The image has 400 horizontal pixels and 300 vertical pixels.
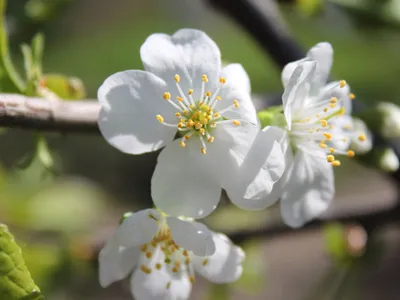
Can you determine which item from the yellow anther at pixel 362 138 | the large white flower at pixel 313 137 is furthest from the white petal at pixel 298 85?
the yellow anther at pixel 362 138

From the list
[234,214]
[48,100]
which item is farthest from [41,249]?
[48,100]

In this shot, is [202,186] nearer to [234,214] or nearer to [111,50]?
[234,214]

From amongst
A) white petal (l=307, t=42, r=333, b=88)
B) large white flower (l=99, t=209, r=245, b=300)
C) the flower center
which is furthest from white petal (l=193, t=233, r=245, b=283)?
white petal (l=307, t=42, r=333, b=88)

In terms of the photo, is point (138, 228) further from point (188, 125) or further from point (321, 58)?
point (321, 58)

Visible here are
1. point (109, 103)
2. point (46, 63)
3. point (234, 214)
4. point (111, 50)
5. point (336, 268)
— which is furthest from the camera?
point (111, 50)

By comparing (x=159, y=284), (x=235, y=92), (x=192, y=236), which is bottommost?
(x=159, y=284)

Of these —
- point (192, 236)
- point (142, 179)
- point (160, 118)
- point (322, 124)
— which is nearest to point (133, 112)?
point (160, 118)
